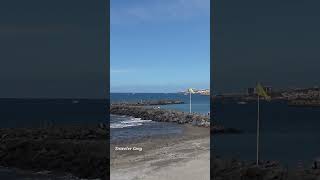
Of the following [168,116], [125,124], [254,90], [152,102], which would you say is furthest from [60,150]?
[254,90]

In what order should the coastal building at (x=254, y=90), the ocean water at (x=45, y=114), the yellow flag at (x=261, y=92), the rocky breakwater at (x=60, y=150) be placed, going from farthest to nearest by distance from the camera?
the ocean water at (x=45, y=114), the rocky breakwater at (x=60, y=150), the coastal building at (x=254, y=90), the yellow flag at (x=261, y=92)

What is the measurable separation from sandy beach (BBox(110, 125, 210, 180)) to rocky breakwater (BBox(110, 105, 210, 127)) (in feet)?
1.69

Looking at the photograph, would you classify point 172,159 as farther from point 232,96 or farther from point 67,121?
point 67,121

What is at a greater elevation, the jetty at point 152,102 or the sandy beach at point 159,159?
the jetty at point 152,102

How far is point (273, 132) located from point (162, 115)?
1735mm

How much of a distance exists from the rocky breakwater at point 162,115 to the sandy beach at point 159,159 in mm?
514

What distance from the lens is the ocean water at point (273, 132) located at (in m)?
8.11

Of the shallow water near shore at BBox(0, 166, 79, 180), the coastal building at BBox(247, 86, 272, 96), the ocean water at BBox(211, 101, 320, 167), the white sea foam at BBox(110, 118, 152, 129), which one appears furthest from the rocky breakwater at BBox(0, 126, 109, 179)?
the coastal building at BBox(247, 86, 272, 96)

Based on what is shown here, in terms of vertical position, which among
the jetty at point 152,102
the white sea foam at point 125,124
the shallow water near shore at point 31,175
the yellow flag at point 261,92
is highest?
the yellow flag at point 261,92

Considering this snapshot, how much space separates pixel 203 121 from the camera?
24.4ft

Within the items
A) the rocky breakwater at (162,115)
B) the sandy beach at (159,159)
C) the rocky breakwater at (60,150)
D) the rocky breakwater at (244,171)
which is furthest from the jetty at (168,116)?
the rocky breakwater at (60,150)

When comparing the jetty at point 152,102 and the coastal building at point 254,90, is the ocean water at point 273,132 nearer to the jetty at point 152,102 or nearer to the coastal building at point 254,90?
the coastal building at point 254,90

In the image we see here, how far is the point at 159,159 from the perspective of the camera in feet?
22.1

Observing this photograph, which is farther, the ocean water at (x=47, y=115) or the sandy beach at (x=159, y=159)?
the ocean water at (x=47, y=115)
